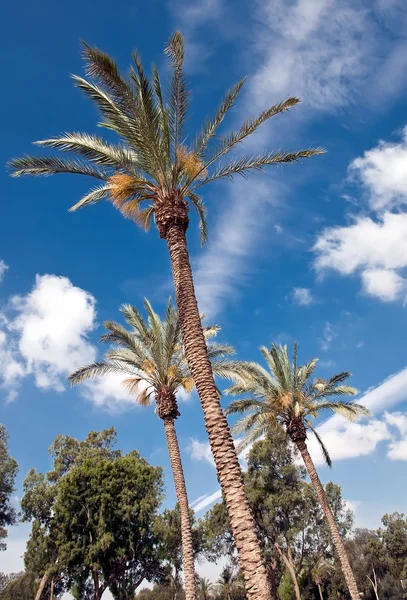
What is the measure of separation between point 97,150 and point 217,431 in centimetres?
781

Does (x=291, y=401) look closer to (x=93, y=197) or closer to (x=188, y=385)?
(x=188, y=385)

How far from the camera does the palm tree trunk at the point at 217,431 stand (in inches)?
274

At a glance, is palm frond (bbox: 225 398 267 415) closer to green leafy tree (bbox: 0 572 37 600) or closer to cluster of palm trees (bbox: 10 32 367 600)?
cluster of palm trees (bbox: 10 32 367 600)

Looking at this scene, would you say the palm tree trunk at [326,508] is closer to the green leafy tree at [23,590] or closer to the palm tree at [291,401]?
the palm tree at [291,401]

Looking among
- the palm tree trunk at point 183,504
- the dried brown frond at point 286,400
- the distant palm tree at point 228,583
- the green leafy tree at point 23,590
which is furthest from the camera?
the distant palm tree at point 228,583

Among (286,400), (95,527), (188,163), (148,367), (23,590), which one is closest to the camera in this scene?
(188,163)

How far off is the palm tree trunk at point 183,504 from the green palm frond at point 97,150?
36.2 ft

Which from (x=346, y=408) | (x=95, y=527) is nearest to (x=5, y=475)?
(x=95, y=527)

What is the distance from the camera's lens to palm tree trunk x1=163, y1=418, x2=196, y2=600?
17.0 meters

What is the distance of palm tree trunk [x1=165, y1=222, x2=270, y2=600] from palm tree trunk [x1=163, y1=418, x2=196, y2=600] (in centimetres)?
1003

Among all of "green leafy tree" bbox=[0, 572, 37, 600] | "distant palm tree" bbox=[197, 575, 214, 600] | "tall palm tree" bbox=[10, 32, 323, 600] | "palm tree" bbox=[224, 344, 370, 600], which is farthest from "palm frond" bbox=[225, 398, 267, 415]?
"distant palm tree" bbox=[197, 575, 214, 600]

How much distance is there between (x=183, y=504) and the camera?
59.2 feet

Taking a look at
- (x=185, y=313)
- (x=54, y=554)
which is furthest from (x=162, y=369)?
(x=54, y=554)

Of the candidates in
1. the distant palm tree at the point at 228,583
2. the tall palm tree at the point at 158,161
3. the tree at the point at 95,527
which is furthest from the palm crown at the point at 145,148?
the distant palm tree at the point at 228,583
